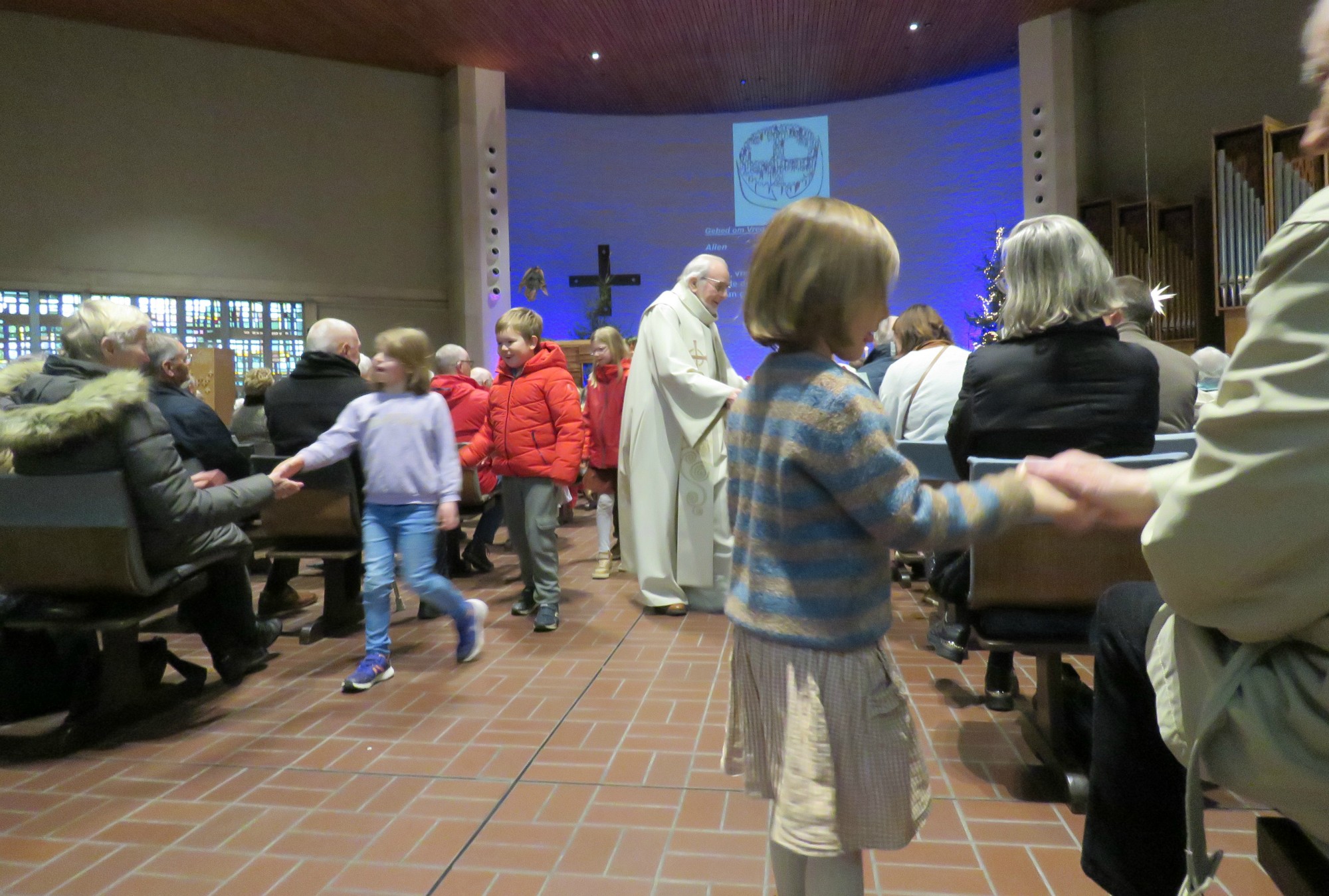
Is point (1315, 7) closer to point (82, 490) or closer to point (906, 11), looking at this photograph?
point (82, 490)

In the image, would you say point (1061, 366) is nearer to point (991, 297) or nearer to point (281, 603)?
point (281, 603)

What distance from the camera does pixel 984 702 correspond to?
322 centimetres

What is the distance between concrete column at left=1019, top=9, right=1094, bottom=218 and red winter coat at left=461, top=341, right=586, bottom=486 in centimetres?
883

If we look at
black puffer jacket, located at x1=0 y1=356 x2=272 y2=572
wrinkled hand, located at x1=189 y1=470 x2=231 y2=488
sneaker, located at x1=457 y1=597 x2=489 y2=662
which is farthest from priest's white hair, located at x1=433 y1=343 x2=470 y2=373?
black puffer jacket, located at x1=0 y1=356 x2=272 y2=572

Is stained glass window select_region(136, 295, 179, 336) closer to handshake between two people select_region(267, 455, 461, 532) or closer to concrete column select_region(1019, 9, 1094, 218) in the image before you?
handshake between two people select_region(267, 455, 461, 532)

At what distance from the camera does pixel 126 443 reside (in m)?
2.96

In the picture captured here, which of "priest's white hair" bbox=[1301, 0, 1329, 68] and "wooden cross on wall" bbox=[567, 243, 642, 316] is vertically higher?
"wooden cross on wall" bbox=[567, 243, 642, 316]

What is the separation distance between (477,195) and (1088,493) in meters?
12.5

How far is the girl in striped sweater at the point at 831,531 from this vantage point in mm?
1390

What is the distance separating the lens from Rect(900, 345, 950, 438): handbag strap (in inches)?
164

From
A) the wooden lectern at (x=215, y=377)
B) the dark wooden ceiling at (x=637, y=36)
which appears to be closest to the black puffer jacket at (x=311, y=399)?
the wooden lectern at (x=215, y=377)

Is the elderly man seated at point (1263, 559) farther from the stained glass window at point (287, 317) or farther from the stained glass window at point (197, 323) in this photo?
the stained glass window at point (287, 317)

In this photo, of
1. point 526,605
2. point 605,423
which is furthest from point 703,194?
point 526,605

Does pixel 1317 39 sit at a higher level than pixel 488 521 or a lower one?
higher
